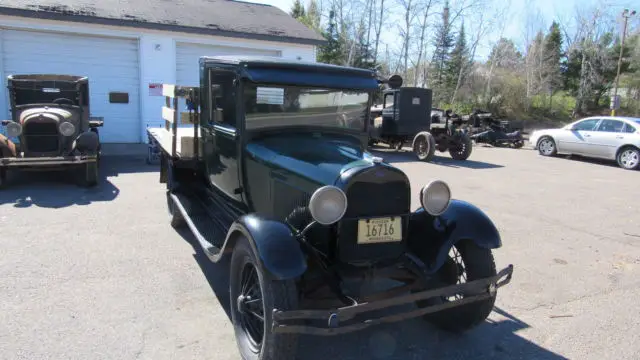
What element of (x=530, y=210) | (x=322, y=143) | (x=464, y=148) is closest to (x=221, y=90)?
(x=322, y=143)

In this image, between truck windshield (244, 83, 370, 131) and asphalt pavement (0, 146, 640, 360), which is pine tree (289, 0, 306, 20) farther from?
truck windshield (244, 83, 370, 131)

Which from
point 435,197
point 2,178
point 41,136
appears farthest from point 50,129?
point 435,197

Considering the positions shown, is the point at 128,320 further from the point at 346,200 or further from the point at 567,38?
the point at 567,38

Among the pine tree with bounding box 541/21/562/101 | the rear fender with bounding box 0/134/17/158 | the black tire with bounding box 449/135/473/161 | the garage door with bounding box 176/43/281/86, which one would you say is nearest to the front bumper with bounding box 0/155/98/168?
the rear fender with bounding box 0/134/17/158

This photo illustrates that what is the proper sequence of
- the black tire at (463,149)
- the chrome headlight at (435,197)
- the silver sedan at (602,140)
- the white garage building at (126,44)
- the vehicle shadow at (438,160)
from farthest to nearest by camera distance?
1. the black tire at (463,149)
2. the silver sedan at (602,140)
3. the vehicle shadow at (438,160)
4. the white garage building at (126,44)
5. the chrome headlight at (435,197)

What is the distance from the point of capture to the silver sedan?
1216 centimetres

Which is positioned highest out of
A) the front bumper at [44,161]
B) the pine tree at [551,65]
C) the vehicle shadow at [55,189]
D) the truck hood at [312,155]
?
the pine tree at [551,65]

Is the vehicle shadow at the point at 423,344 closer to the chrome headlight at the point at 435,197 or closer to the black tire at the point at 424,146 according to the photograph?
the chrome headlight at the point at 435,197

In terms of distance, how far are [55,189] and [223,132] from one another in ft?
15.4

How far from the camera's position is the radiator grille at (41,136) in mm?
7848

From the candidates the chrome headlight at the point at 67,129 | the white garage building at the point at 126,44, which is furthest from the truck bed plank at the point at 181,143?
the white garage building at the point at 126,44

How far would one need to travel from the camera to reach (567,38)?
3869cm

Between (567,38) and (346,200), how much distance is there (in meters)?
43.0

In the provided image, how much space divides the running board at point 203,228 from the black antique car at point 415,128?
8.48m
